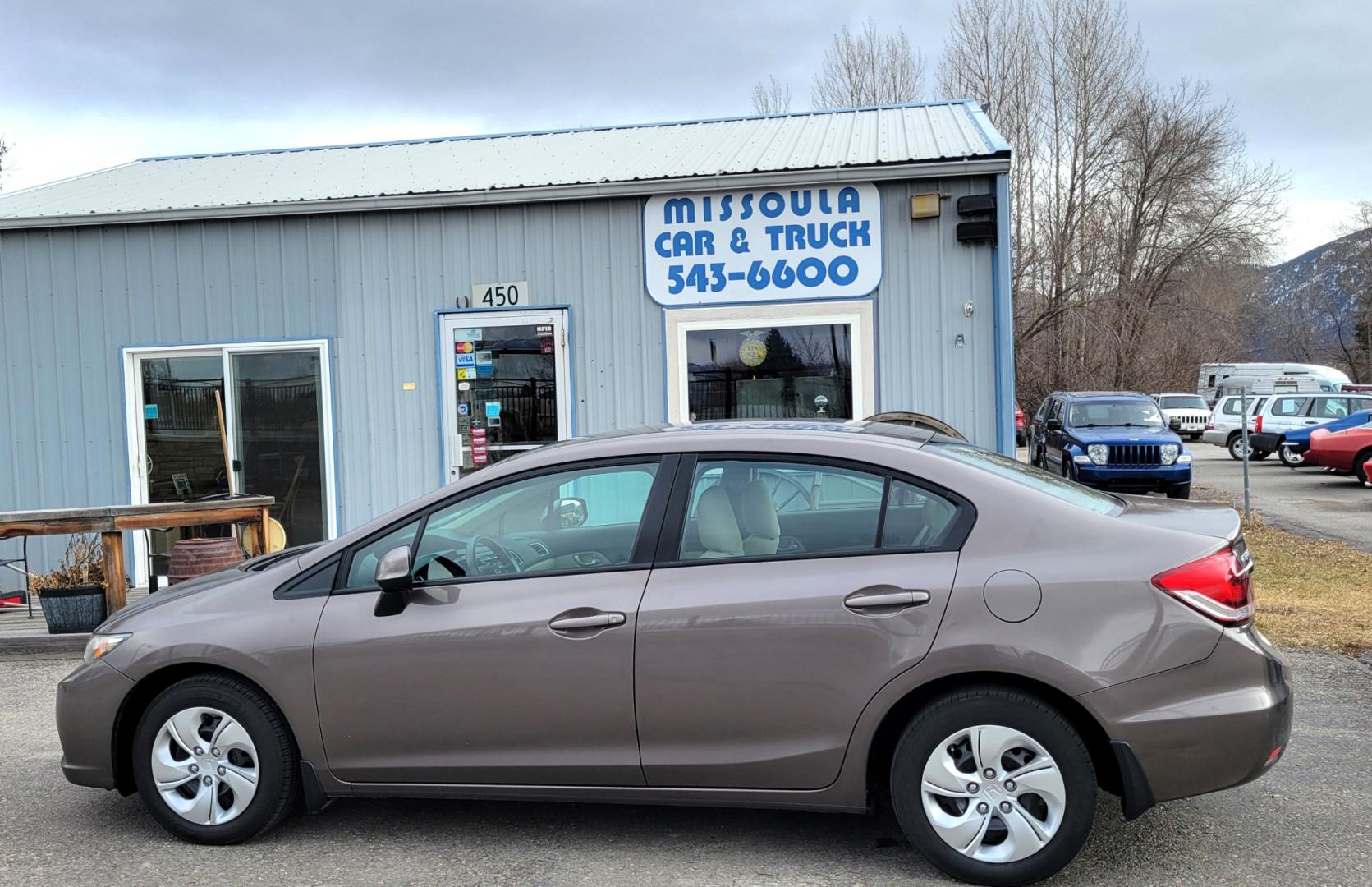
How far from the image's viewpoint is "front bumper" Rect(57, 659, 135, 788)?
416cm

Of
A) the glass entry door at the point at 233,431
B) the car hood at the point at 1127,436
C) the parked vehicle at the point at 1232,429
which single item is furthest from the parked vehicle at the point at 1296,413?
the glass entry door at the point at 233,431

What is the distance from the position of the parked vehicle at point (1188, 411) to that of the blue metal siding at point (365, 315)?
2854 centimetres

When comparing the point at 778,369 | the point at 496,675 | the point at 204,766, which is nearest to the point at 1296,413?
the point at 778,369

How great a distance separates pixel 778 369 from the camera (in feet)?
31.0

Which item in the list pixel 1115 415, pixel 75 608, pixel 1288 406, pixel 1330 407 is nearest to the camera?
pixel 75 608

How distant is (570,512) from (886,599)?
1254mm

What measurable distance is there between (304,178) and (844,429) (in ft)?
29.0

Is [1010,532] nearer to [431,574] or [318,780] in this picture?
[431,574]

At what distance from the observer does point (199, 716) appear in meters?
4.09

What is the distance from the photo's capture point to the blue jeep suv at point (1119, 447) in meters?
16.6

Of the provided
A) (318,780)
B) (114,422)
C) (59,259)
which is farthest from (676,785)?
(59,259)

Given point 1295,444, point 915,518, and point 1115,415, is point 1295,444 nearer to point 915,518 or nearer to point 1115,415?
point 1115,415

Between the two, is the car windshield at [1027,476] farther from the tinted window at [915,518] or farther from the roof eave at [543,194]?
the roof eave at [543,194]

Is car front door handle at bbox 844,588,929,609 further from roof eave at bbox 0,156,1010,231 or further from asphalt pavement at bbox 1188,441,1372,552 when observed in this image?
asphalt pavement at bbox 1188,441,1372,552
